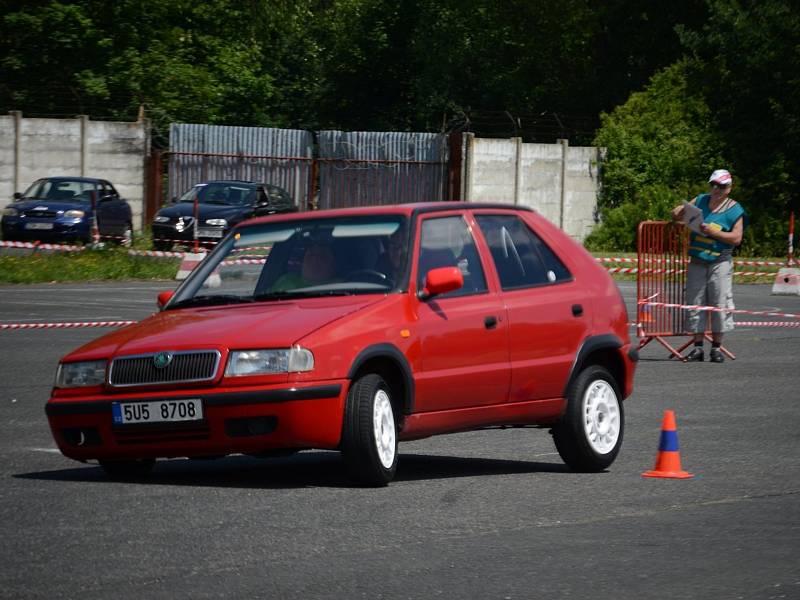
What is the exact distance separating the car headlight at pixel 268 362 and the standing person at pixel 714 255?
954 centimetres

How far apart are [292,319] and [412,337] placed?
705mm

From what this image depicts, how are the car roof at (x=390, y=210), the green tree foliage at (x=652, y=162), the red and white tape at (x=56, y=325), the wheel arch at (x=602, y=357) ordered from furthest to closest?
1. the green tree foliage at (x=652, y=162)
2. the red and white tape at (x=56, y=325)
3. the wheel arch at (x=602, y=357)
4. the car roof at (x=390, y=210)

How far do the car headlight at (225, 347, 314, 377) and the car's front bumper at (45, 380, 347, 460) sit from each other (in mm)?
99

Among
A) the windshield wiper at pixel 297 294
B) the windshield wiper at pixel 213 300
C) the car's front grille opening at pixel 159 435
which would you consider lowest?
the car's front grille opening at pixel 159 435

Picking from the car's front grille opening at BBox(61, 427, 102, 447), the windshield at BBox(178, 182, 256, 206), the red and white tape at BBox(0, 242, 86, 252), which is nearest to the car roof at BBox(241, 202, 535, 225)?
the car's front grille opening at BBox(61, 427, 102, 447)

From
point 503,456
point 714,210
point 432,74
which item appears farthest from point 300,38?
point 503,456

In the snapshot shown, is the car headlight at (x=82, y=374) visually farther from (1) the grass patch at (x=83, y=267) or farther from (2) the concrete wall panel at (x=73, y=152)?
(2) the concrete wall panel at (x=73, y=152)

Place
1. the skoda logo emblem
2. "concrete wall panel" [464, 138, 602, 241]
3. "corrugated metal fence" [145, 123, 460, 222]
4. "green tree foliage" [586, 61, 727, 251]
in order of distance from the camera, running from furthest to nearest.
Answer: "green tree foliage" [586, 61, 727, 251]
"corrugated metal fence" [145, 123, 460, 222]
"concrete wall panel" [464, 138, 602, 241]
the skoda logo emblem

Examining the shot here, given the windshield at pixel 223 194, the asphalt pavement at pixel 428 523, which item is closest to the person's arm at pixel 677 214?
the asphalt pavement at pixel 428 523

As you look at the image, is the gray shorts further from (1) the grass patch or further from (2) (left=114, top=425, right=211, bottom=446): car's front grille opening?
(1) the grass patch

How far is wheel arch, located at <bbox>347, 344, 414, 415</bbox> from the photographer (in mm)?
8906

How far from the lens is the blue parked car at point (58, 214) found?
34.4 m

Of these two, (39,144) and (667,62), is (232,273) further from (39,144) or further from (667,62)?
(667,62)

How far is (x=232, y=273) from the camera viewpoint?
33.0 ft
